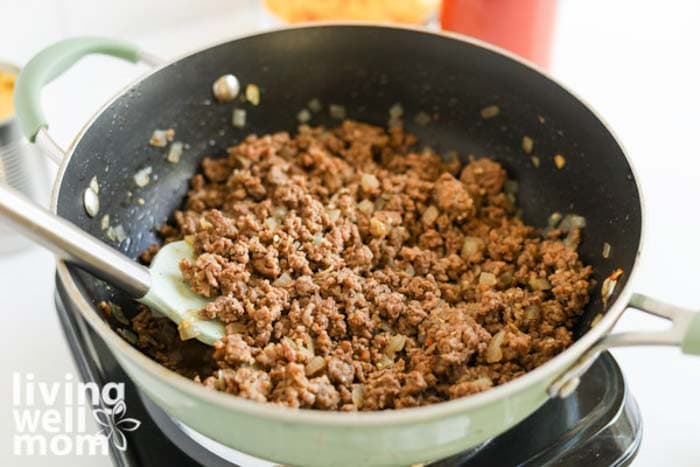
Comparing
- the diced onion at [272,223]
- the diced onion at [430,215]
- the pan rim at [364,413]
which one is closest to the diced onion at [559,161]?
the diced onion at [430,215]

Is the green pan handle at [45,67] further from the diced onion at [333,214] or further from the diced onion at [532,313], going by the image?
the diced onion at [532,313]

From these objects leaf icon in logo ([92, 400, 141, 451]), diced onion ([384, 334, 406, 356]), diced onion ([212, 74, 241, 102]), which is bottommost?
leaf icon in logo ([92, 400, 141, 451])

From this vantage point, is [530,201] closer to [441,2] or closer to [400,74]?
[400,74]

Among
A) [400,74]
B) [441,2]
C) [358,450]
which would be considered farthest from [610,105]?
[358,450]

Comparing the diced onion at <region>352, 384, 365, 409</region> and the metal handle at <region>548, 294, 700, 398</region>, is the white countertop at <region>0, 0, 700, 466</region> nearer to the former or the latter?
the metal handle at <region>548, 294, 700, 398</region>

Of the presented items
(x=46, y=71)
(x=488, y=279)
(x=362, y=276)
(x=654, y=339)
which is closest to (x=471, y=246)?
(x=488, y=279)

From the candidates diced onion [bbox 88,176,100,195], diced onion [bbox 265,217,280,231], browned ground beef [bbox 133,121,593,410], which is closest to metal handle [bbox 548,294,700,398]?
browned ground beef [bbox 133,121,593,410]
